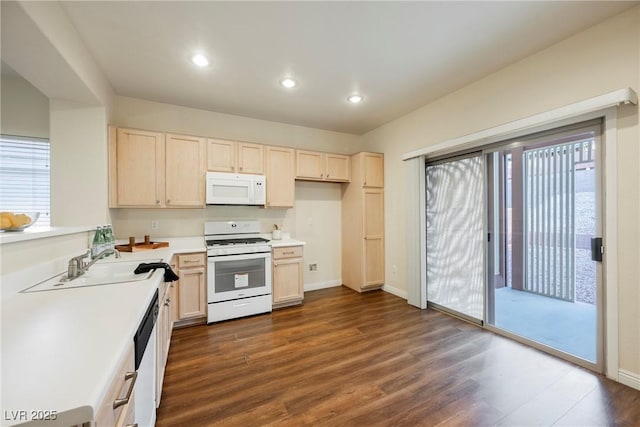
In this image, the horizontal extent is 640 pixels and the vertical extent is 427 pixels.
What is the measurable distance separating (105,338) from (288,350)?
73.7 inches

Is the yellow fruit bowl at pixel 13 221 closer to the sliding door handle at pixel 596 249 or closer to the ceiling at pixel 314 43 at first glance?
the ceiling at pixel 314 43

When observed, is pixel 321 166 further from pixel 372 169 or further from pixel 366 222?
pixel 366 222

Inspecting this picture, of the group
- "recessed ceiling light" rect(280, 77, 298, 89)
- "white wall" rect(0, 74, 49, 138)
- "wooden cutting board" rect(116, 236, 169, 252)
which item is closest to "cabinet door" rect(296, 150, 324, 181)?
"recessed ceiling light" rect(280, 77, 298, 89)

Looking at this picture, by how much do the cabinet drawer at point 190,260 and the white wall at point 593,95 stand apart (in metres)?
3.25

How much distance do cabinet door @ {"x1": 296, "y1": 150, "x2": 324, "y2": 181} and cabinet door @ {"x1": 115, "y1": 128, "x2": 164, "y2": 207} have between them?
1.75 metres

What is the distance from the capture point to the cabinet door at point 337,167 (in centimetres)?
409

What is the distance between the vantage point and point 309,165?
3938 mm

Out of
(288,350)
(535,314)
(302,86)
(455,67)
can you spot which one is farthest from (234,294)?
(455,67)

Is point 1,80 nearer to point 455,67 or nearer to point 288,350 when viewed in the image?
point 288,350

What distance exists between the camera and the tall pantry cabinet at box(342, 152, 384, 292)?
4039mm

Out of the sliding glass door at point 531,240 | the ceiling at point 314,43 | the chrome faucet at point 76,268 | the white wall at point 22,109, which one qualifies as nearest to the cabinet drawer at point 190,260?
the chrome faucet at point 76,268

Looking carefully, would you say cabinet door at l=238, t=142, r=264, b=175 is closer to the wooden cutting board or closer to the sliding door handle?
the wooden cutting board

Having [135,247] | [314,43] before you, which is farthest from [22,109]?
[314,43]

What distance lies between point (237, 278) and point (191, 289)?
51 cm
